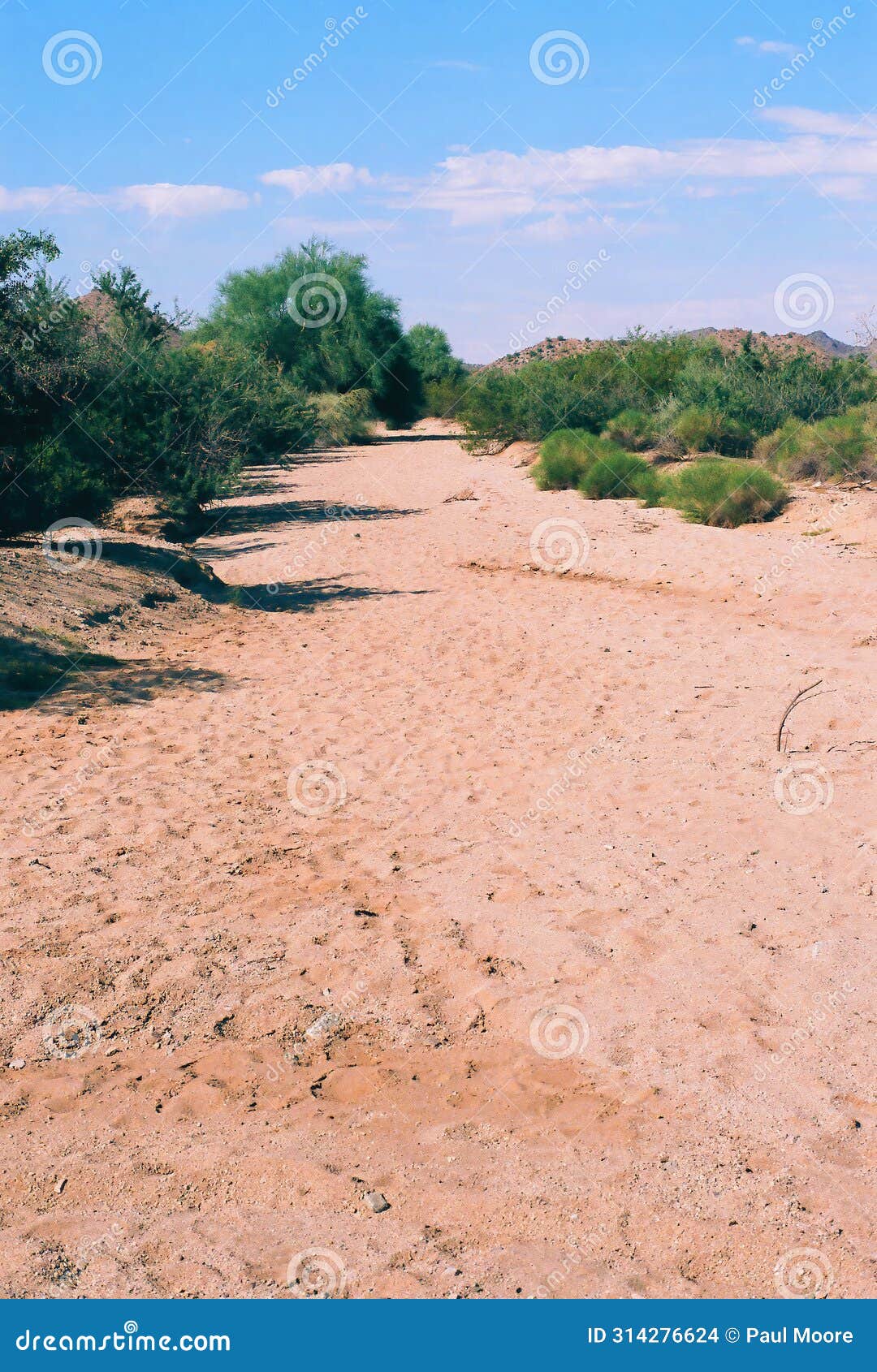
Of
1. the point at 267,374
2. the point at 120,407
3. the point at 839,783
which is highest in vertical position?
the point at 267,374

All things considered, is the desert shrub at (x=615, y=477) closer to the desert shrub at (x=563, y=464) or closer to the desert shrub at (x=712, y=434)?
the desert shrub at (x=563, y=464)

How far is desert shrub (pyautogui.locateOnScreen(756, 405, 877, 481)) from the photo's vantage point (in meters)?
17.3

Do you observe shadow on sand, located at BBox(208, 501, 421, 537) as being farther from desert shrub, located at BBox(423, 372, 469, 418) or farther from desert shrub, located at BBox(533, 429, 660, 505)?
desert shrub, located at BBox(423, 372, 469, 418)

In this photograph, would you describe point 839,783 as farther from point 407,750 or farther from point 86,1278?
point 86,1278

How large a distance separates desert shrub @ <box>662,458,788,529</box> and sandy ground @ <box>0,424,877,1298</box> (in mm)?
6709

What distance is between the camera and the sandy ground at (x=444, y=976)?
9.92ft

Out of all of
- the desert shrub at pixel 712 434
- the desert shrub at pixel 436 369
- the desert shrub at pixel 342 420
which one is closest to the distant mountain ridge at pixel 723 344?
the desert shrub at pixel 436 369

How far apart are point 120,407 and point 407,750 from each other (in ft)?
31.5

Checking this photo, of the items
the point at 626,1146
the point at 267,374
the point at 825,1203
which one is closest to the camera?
the point at 825,1203

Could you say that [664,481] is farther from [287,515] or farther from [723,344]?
[723,344]

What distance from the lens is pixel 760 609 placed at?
10.7m

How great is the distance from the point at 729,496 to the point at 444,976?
12.7m

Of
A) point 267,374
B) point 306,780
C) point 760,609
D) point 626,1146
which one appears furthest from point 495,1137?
point 267,374

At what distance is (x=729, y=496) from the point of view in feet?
51.4
